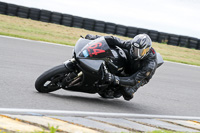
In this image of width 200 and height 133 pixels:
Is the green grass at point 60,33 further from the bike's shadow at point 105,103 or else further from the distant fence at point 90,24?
the bike's shadow at point 105,103

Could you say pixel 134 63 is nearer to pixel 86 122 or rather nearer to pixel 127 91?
pixel 127 91

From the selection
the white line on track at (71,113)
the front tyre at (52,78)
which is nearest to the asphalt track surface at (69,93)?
the front tyre at (52,78)

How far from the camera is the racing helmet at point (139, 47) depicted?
20.2ft

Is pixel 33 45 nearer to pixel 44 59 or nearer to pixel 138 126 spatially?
pixel 44 59

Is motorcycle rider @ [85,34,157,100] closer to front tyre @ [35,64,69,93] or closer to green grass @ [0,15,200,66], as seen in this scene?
front tyre @ [35,64,69,93]

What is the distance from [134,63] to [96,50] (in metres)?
0.83

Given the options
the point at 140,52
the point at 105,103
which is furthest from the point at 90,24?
the point at 140,52

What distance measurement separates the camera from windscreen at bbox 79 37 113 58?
600cm

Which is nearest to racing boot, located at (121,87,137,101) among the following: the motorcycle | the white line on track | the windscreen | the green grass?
the motorcycle

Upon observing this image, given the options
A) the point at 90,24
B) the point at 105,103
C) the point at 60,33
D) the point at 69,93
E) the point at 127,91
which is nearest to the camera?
the point at 127,91

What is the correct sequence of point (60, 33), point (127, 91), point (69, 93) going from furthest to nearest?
point (60, 33) < point (69, 93) < point (127, 91)

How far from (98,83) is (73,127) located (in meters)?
2.07

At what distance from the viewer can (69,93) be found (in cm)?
683

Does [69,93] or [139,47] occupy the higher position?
[139,47]
